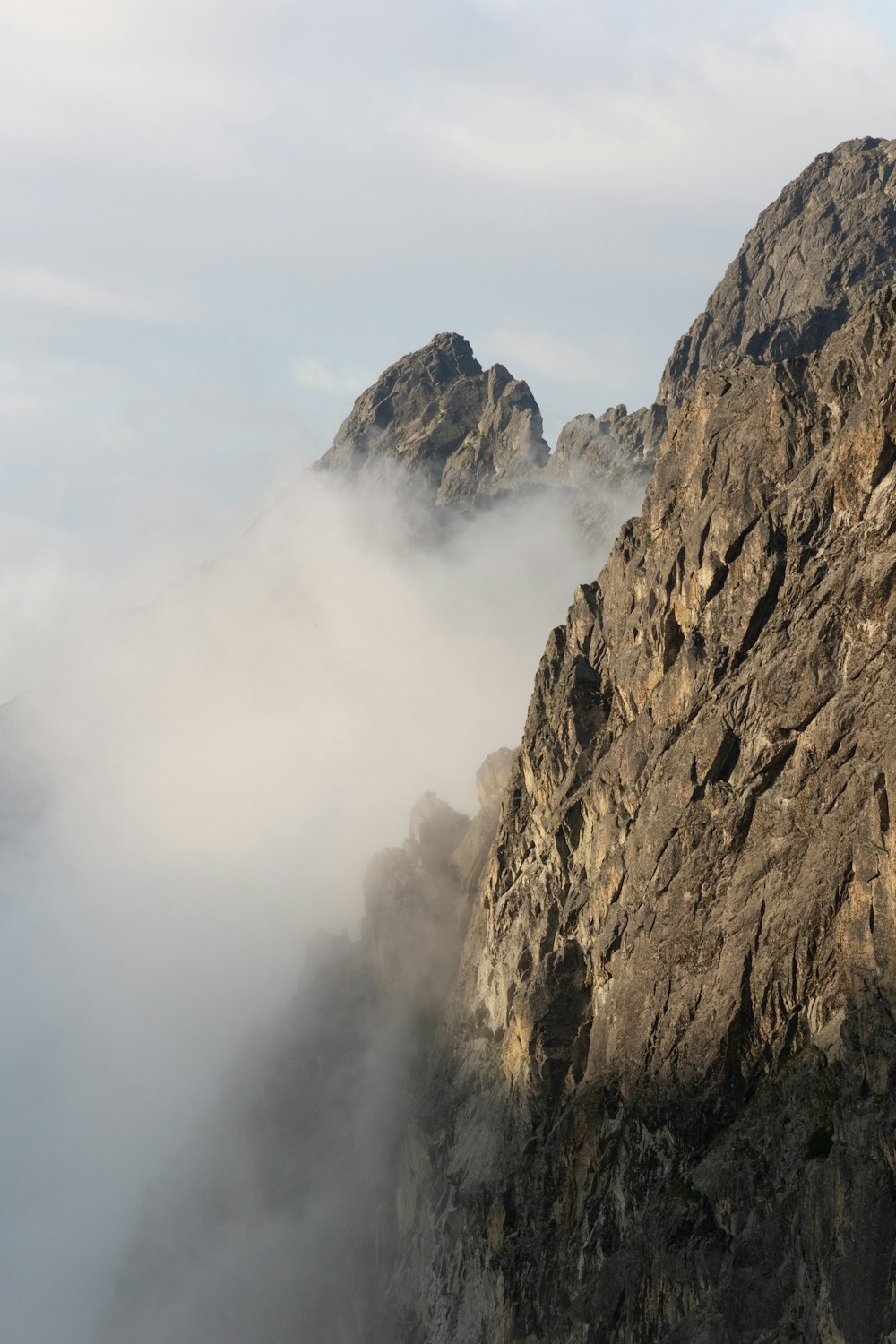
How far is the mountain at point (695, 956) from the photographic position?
210 feet

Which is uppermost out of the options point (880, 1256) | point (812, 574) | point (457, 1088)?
point (812, 574)

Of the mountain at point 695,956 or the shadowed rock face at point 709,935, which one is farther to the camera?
the mountain at point 695,956

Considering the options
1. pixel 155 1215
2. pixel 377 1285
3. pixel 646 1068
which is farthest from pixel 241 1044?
pixel 646 1068

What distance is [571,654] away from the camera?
10169cm

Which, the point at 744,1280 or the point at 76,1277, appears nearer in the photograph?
the point at 744,1280

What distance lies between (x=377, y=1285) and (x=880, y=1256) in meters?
63.3

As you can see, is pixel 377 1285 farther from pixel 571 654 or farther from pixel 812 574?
pixel 812 574

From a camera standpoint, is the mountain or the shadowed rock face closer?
the shadowed rock face

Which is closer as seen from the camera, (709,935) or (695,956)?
(709,935)

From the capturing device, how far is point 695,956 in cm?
7494

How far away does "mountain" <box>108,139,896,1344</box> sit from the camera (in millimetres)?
63938

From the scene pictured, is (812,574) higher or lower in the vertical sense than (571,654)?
lower

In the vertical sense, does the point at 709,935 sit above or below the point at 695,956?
above

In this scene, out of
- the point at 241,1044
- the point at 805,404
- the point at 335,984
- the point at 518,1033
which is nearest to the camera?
the point at 805,404
